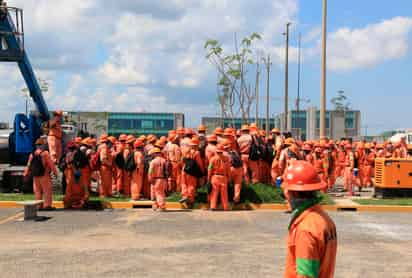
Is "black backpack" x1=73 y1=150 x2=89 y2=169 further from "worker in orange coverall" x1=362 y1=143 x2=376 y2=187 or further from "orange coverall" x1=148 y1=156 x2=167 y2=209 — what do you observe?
"worker in orange coverall" x1=362 y1=143 x2=376 y2=187

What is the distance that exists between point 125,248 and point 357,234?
4.54 metres

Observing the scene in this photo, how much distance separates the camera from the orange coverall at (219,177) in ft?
47.0

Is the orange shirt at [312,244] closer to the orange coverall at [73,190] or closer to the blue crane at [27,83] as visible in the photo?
the orange coverall at [73,190]

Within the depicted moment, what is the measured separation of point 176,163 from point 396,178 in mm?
6622

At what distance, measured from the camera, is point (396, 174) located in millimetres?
17359

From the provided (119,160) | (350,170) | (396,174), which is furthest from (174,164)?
(396,174)

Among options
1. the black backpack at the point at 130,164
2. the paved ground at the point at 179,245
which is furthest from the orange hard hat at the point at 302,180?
the black backpack at the point at 130,164

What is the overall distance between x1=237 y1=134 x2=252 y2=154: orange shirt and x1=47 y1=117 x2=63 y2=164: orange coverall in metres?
5.28

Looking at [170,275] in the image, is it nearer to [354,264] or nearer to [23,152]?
[354,264]

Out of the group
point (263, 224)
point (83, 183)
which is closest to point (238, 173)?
point (263, 224)

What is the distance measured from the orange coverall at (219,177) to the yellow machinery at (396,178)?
A: 17.9ft

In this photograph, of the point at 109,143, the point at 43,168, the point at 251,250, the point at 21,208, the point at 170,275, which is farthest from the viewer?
the point at 109,143

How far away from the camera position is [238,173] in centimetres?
1491

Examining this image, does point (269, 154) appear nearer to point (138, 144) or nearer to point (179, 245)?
point (138, 144)
